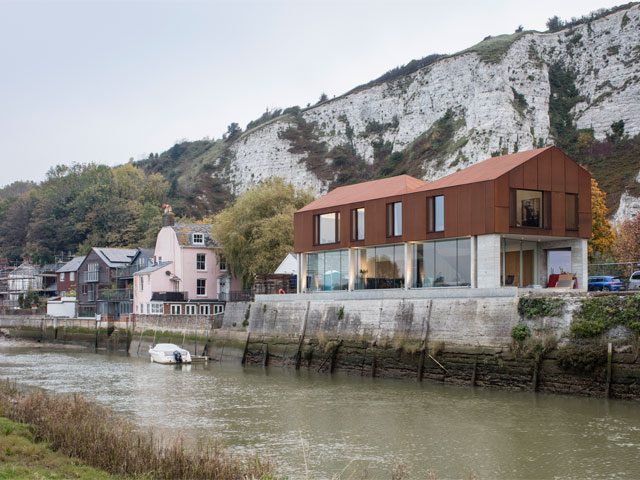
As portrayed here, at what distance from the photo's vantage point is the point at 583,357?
2517 cm

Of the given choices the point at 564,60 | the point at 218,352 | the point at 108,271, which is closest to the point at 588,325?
the point at 218,352

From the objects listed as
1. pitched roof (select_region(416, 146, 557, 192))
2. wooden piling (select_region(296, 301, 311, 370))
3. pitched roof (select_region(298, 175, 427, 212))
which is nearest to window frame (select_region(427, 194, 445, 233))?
pitched roof (select_region(416, 146, 557, 192))

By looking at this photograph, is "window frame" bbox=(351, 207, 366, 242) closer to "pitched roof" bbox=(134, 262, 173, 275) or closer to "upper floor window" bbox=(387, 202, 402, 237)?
"upper floor window" bbox=(387, 202, 402, 237)

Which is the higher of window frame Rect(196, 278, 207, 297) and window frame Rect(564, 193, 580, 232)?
window frame Rect(564, 193, 580, 232)

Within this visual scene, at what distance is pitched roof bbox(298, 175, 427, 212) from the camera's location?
39469 mm

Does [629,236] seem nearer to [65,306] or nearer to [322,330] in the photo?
[322,330]

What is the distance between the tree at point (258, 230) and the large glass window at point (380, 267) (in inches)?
574

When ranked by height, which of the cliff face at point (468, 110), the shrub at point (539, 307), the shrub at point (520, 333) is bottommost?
the shrub at point (520, 333)

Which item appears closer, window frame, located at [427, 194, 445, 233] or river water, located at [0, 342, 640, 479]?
river water, located at [0, 342, 640, 479]

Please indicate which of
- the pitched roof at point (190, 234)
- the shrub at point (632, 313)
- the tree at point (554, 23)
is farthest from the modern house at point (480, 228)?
the tree at point (554, 23)

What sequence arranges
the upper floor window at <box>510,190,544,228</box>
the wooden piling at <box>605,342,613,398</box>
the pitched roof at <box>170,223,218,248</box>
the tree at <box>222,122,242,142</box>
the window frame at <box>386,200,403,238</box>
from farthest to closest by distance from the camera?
the tree at <box>222,122,242,142</box> → the pitched roof at <box>170,223,218,248</box> → the window frame at <box>386,200,403,238</box> → the upper floor window at <box>510,190,544,228</box> → the wooden piling at <box>605,342,613,398</box>

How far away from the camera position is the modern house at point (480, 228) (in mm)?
33219

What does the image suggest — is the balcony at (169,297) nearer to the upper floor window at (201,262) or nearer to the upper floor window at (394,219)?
the upper floor window at (201,262)

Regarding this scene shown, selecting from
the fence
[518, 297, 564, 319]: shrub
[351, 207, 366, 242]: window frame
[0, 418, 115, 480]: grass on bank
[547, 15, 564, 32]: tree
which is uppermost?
[547, 15, 564, 32]: tree
